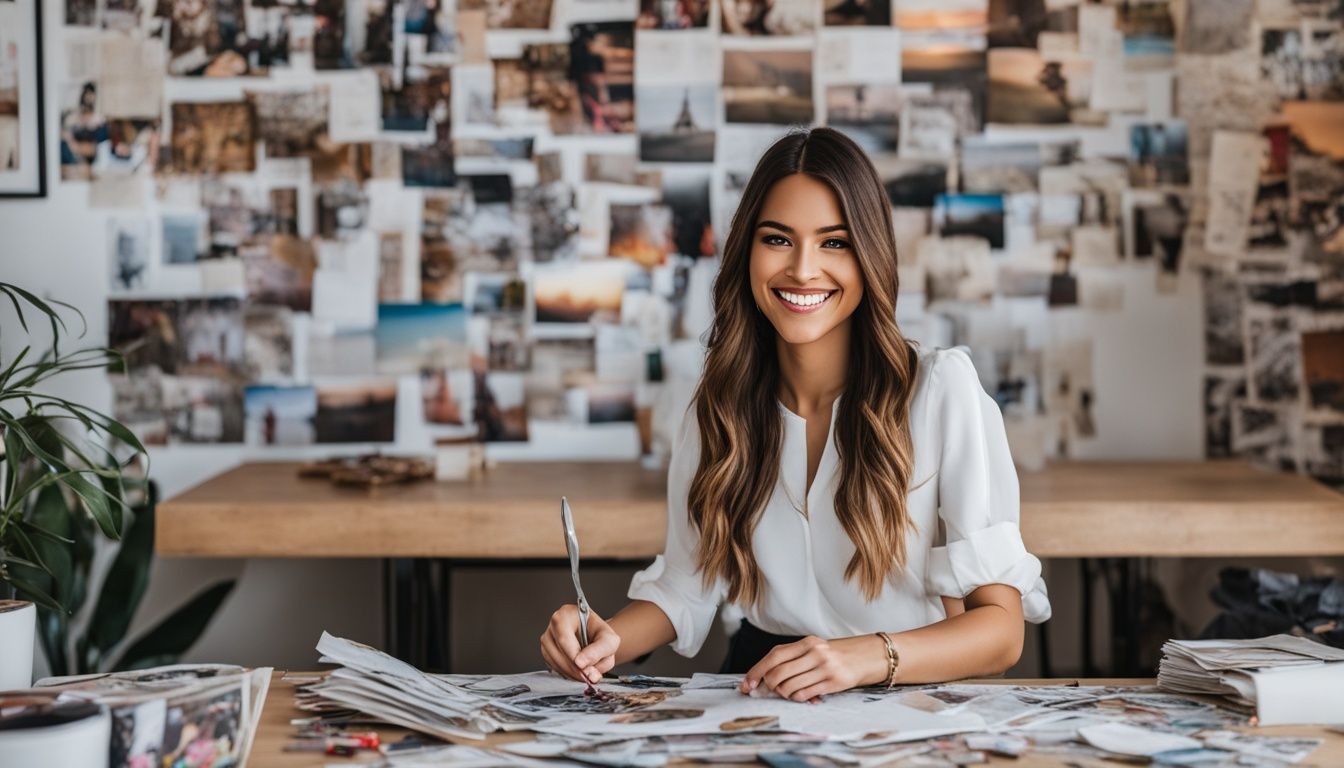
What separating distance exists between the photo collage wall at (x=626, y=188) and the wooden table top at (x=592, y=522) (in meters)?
0.50

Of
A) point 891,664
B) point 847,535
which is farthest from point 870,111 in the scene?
point 891,664

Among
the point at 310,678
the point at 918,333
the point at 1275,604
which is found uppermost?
the point at 918,333

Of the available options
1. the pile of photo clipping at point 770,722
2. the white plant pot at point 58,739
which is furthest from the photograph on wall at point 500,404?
the white plant pot at point 58,739

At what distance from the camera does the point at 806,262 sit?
1.74 m

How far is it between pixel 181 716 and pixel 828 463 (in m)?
0.98

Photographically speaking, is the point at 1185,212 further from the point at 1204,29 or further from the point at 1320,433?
the point at 1320,433

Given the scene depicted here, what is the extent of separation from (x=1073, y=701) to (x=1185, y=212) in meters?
1.97

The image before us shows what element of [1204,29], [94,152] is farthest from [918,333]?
[94,152]

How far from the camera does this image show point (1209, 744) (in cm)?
118

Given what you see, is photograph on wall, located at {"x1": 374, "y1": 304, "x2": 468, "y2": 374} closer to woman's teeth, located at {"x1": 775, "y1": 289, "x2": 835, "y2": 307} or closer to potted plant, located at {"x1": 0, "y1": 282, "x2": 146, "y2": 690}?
potted plant, located at {"x1": 0, "y1": 282, "x2": 146, "y2": 690}

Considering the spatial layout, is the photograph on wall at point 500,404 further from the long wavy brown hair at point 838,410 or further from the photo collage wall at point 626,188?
the long wavy brown hair at point 838,410

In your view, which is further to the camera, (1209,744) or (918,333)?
(918,333)

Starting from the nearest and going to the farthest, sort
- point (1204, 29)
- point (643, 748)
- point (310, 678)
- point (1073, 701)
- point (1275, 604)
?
point (643, 748) → point (1073, 701) → point (310, 678) → point (1275, 604) → point (1204, 29)

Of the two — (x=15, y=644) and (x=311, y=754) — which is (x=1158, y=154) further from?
(x=15, y=644)
